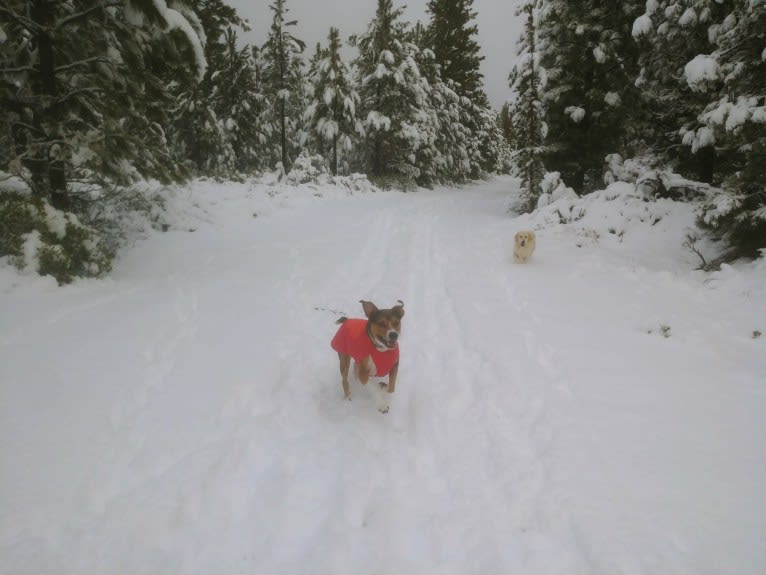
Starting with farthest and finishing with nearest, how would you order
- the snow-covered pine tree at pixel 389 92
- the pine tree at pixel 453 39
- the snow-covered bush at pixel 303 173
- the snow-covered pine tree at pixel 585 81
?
the pine tree at pixel 453 39 → the snow-covered pine tree at pixel 389 92 → the snow-covered bush at pixel 303 173 → the snow-covered pine tree at pixel 585 81

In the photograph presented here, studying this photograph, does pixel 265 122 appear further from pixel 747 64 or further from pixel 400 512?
pixel 400 512

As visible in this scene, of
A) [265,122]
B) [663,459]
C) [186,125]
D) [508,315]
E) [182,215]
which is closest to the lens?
[663,459]

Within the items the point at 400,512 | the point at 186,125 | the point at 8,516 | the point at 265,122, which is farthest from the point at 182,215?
the point at 265,122

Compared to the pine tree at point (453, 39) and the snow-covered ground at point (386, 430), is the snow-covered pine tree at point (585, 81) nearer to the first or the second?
the snow-covered ground at point (386, 430)

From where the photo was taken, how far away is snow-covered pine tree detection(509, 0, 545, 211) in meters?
16.1

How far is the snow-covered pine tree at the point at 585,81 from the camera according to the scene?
13.5 metres

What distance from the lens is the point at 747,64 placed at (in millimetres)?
7172

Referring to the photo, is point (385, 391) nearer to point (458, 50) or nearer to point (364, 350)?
point (364, 350)

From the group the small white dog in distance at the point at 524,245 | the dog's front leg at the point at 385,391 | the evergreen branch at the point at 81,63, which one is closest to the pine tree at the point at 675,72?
the small white dog in distance at the point at 524,245

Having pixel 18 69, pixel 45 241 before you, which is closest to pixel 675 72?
pixel 18 69

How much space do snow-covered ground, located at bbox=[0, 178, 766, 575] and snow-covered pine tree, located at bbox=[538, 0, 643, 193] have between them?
8781 mm

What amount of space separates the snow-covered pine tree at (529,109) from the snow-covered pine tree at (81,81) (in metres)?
12.8

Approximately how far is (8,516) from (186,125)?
2689 cm

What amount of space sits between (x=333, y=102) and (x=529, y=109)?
1246cm
